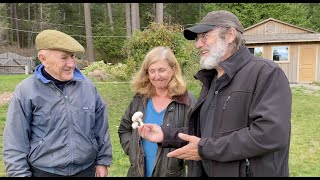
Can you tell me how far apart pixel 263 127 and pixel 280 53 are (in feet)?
65.3

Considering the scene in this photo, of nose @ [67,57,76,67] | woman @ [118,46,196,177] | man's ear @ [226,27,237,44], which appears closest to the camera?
man's ear @ [226,27,237,44]

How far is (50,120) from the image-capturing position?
8.93 ft

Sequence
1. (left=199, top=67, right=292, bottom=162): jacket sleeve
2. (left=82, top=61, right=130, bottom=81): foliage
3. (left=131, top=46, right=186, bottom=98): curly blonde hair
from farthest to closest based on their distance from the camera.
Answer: (left=82, top=61, right=130, bottom=81): foliage
(left=131, top=46, right=186, bottom=98): curly blonde hair
(left=199, top=67, right=292, bottom=162): jacket sleeve

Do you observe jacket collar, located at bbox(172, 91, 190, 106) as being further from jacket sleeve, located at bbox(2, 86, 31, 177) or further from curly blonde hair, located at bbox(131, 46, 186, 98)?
jacket sleeve, located at bbox(2, 86, 31, 177)

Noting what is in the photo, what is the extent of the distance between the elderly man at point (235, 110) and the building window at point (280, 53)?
Result: 762 inches

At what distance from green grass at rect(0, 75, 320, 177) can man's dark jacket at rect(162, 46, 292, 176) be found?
319 centimetres

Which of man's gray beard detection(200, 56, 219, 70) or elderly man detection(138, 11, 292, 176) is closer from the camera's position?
elderly man detection(138, 11, 292, 176)

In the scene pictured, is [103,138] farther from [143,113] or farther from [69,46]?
[69,46]

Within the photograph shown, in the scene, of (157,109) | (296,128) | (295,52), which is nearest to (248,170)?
(157,109)

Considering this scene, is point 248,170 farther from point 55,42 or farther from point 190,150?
point 55,42

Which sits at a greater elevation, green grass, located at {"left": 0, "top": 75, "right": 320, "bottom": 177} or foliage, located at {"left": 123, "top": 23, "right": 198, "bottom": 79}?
foliage, located at {"left": 123, "top": 23, "right": 198, "bottom": 79}

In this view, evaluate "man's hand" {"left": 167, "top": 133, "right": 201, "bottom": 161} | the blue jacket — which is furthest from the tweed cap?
"man's hand" {"left": 167, "top": 133, "right": 201, "bottom": 161}

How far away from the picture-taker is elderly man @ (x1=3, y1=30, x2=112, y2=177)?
105 inches

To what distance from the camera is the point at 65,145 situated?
274 cm
